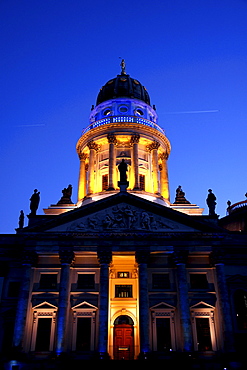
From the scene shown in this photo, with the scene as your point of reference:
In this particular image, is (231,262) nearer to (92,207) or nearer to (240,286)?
(240,286)

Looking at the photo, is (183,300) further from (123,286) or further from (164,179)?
(164,179)

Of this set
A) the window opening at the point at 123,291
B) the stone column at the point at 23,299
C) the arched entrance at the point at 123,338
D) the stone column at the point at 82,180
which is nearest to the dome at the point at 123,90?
the stone column at the point at 82,180

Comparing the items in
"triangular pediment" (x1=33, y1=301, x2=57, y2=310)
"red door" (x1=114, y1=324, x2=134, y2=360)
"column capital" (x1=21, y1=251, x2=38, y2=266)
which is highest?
"column capital" (x1=21, y1=251, x2=38, y2=266)

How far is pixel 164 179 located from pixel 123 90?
17.1m

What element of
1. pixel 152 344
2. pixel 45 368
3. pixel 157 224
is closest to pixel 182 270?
pixel 157 224

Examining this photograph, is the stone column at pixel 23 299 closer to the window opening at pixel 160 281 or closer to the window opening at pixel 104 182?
the window opening at pixel 160 281

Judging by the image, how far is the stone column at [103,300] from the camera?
3143cm

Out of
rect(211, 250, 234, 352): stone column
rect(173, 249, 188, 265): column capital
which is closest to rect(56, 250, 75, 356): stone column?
rect(173, 249, 188, 265): column capital

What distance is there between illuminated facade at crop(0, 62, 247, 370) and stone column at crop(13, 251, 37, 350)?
0.09m

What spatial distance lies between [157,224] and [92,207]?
687 cm

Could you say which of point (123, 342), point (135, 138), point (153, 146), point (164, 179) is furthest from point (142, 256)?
point (153, 146)

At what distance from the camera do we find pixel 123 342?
35375 mm

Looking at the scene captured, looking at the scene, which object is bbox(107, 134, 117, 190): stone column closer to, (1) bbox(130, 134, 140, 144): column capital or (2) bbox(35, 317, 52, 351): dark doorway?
(1) bbox(130, 134, 140, 144): column capital

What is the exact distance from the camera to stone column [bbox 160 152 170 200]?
5297 centimetres
